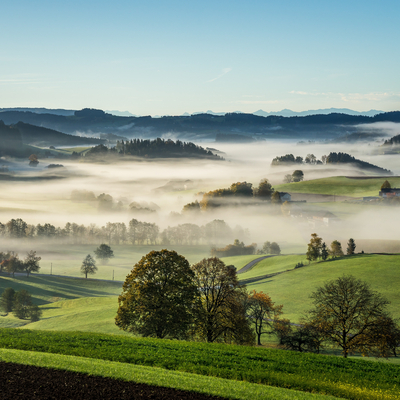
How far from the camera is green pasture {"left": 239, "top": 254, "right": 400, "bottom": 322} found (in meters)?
83.4

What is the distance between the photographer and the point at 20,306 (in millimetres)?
97375

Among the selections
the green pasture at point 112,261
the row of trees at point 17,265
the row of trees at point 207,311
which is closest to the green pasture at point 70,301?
the row of trees at point 17,265

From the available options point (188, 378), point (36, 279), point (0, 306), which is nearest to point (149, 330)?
point (188, 378)

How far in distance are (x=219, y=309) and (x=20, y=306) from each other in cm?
7145

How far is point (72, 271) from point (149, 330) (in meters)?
134

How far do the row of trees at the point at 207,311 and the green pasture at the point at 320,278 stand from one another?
97.5ft

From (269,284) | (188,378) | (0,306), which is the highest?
(188,378)

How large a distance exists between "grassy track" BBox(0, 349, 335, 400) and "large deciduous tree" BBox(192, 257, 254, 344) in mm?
20132

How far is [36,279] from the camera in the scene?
143 metres

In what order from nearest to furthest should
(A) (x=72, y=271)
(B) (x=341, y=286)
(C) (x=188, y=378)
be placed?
(C) (x=188, y=378)
(B) (x=341, y=286)
(A) (x=72, y=271)

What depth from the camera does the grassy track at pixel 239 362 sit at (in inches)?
931

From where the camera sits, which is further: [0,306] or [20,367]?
[0,306]

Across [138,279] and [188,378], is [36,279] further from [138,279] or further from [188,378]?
[188,378]

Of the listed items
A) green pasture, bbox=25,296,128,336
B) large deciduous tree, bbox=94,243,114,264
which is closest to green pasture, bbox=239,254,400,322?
green pasture, bbox=25,296,128,336
